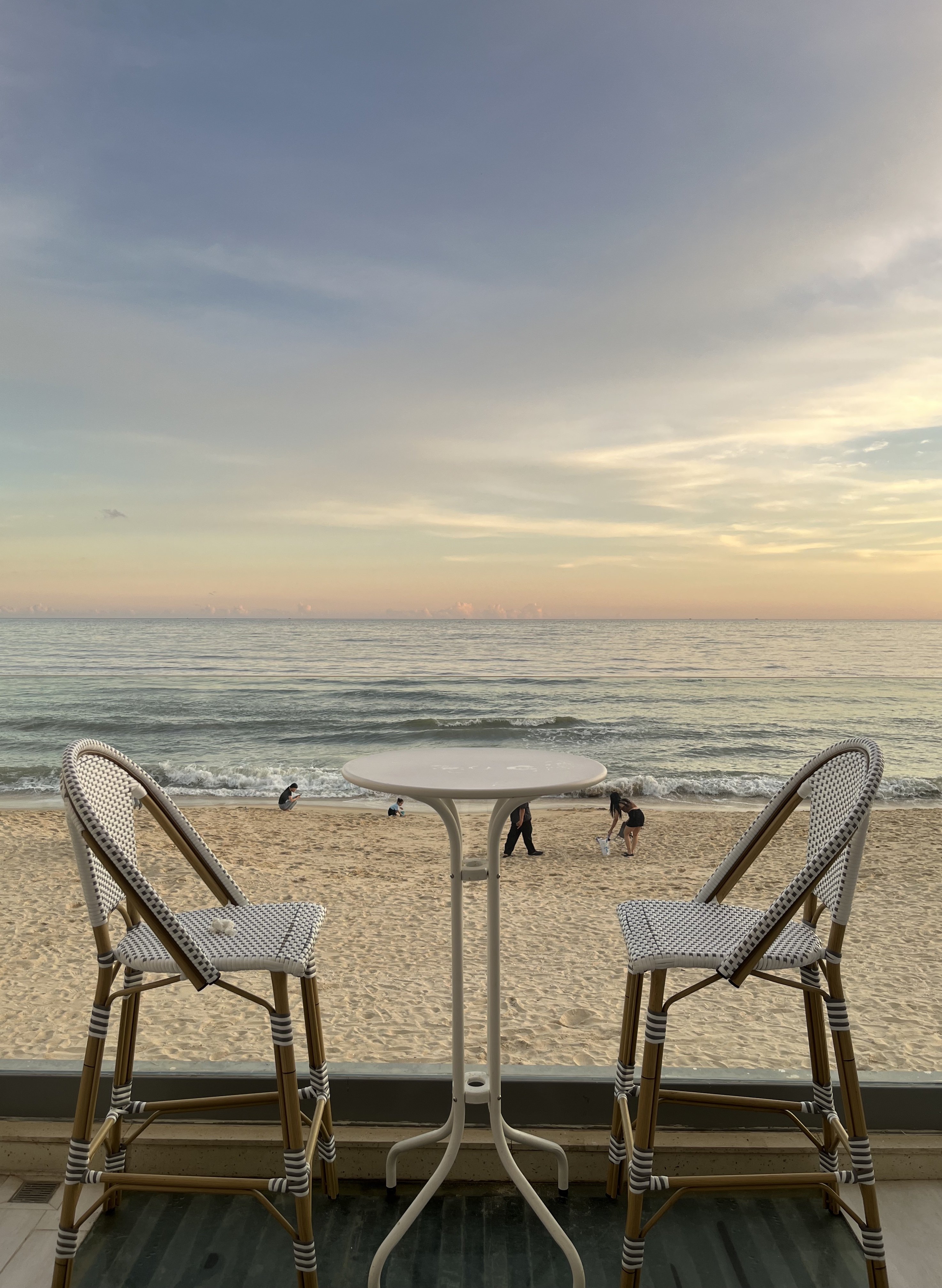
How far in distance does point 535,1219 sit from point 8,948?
3.90 meters

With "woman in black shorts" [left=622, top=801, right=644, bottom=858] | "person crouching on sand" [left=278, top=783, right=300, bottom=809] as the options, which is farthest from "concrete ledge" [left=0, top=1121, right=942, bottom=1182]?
"person crouching on sand" [left=278, top=783, right=300, bottom=809]

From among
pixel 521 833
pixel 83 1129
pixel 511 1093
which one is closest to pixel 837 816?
pixel 511 1093

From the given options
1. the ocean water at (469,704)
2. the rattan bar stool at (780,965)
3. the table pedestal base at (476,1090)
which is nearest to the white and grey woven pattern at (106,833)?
the table pedestal base at (476,1090)

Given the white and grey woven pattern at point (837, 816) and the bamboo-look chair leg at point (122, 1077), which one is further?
the bamboo-look chair leg at point (122, 1077)

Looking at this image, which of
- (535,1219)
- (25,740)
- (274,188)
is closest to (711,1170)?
(535,1219)

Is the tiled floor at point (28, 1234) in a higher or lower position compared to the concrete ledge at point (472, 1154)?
lower

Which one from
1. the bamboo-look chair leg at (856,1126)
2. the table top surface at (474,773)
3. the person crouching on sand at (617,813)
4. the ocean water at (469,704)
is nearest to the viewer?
the table top surface at (474,773)

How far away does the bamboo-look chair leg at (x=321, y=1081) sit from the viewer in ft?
4.54

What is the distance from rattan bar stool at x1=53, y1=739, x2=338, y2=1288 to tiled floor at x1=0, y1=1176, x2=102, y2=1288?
6 cm

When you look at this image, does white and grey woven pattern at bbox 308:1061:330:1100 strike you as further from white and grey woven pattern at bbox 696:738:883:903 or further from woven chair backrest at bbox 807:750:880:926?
woven chair backrest at bbox 807:750:880:926

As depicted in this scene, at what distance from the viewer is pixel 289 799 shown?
1000 cm

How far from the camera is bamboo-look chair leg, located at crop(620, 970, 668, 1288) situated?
1146 mm

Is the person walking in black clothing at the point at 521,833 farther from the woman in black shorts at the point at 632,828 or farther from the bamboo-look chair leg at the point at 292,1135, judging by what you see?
the bamboo-look chair leg at the point at 292,1135

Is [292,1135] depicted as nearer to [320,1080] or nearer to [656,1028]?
[320,1080]
